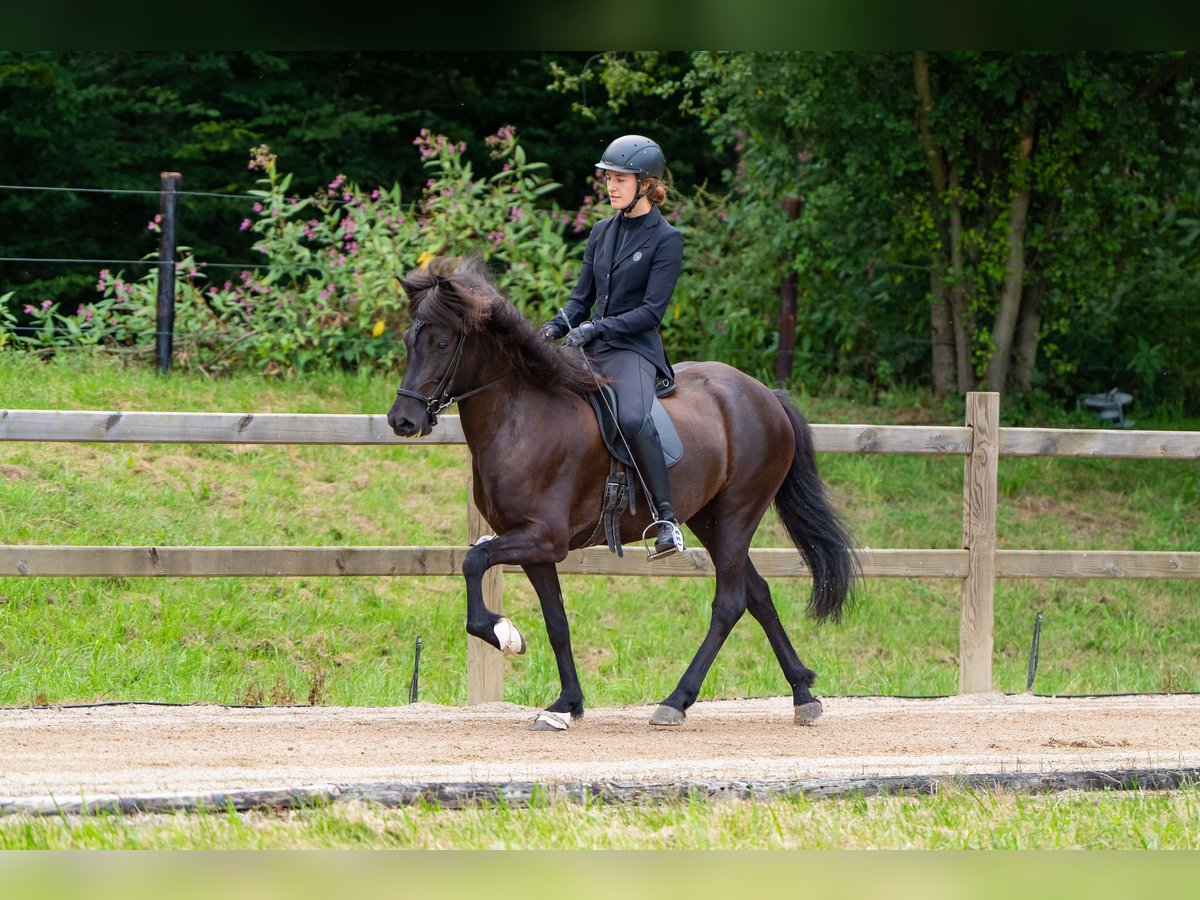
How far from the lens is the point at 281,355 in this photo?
12.0m

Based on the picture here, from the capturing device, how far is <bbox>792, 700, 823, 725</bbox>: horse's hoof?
21.2 feet

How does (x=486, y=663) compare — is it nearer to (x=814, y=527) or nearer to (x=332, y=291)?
(x=814, y=527)

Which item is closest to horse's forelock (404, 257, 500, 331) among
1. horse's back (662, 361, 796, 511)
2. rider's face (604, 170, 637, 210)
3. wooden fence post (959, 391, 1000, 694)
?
rider's face (604, 170, 637, 210)

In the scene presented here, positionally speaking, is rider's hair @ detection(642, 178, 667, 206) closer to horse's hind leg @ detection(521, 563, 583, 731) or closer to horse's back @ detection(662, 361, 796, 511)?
horse's back @ detection(662, 361, 796, 511)

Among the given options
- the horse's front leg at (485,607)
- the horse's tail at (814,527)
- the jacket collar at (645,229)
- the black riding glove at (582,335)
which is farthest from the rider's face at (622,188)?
the horse's front leg at (485,607)

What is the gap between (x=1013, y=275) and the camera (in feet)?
40.6

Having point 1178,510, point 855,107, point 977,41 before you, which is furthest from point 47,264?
point 977,41

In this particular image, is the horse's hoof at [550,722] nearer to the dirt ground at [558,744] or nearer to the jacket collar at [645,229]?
the dirt ground at [558,744]

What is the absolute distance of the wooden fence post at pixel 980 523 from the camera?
7.30 meters

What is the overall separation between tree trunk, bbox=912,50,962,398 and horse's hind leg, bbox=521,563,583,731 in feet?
21.7

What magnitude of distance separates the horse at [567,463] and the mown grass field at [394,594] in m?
1.43

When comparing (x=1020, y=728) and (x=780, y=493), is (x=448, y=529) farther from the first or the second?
(x=1020, y=728)

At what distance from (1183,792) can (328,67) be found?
1570 cm

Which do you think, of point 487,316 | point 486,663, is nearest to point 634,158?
point 487,316
